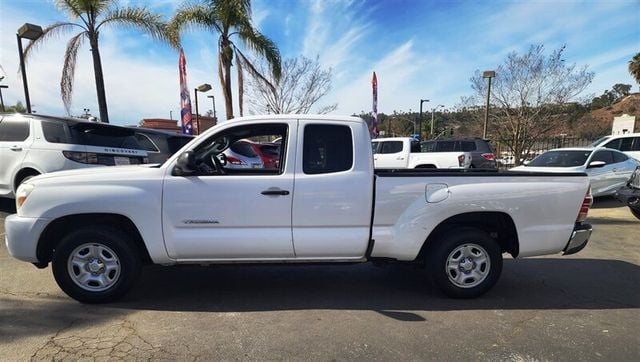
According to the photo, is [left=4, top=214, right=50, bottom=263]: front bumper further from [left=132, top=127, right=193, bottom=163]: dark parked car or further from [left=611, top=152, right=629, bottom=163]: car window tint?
[left=611, top=152, right=629, bottom=163]: car window tint

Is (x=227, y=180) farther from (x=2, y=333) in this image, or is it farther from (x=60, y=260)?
(x=2, y=333)

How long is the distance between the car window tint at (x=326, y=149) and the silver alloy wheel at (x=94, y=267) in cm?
214

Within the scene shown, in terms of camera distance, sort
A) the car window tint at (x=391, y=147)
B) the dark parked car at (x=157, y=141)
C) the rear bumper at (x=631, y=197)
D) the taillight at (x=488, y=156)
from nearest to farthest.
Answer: the rear bumper at (x=631, y=197) → the dark parked car at (x=157, y=141) → the taillight at (x=488, y=156) → the car window tint at (x=391, y=147)

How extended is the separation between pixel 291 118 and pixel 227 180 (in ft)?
3.01

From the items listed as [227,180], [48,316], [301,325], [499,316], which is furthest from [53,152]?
[499,316]

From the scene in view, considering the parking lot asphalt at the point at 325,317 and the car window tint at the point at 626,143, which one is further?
the car window tint at the point at 626,143

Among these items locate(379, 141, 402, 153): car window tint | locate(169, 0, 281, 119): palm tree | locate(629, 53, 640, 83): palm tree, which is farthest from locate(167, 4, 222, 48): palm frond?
locate(629, 53, 640, 83): palm tree

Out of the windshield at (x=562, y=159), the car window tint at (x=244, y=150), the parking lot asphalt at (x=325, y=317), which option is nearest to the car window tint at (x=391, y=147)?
the windshield at (x=562, y=159)

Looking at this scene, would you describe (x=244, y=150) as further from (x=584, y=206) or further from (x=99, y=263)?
(x=584, y=206)

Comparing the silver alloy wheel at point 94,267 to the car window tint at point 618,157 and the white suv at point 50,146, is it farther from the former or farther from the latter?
the car window tint at point 618,157

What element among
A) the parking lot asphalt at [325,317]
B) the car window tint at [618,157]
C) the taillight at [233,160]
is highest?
the taillight at [233,160]

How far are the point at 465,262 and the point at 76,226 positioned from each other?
400 cm

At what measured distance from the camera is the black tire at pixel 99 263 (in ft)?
12.9

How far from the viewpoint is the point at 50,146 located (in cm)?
722
